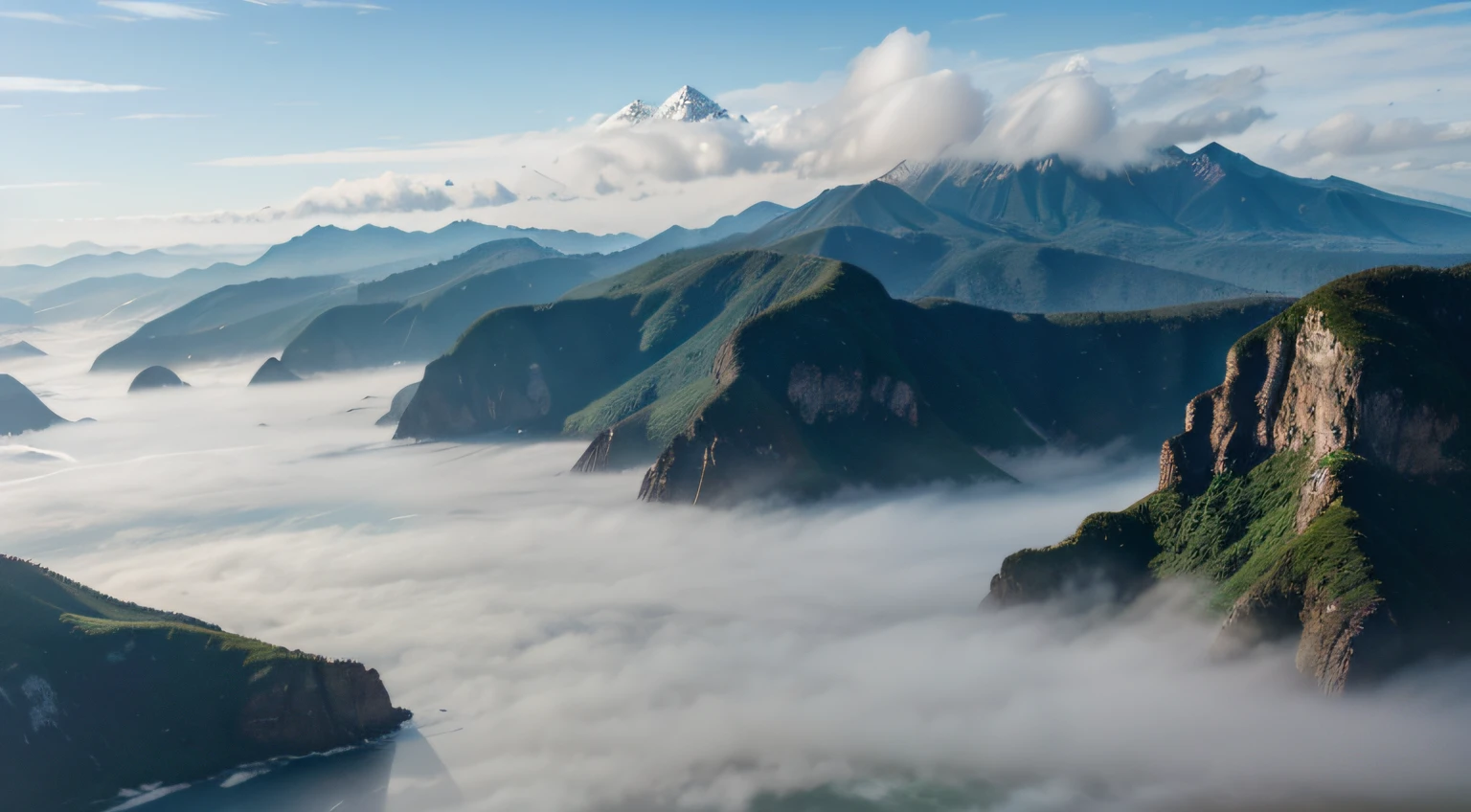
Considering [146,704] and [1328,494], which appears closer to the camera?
[1328,494]

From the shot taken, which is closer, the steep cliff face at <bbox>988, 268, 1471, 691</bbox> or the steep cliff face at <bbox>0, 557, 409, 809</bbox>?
the steep cliff face at <bbox>988, 268, 1471, 691</bbox>

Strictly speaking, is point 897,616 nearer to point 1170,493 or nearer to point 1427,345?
point 1170,493

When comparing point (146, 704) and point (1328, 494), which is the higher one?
point (1328, 494)

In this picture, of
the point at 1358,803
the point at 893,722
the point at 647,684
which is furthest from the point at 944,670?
the point at 1358,803

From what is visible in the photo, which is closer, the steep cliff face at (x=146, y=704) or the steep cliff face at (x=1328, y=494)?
the steep cliff face at (x=1328, y=494)

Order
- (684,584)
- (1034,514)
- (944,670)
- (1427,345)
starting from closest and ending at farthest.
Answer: (1427,345)
(944,670)
(684,584)
(1034,514)
